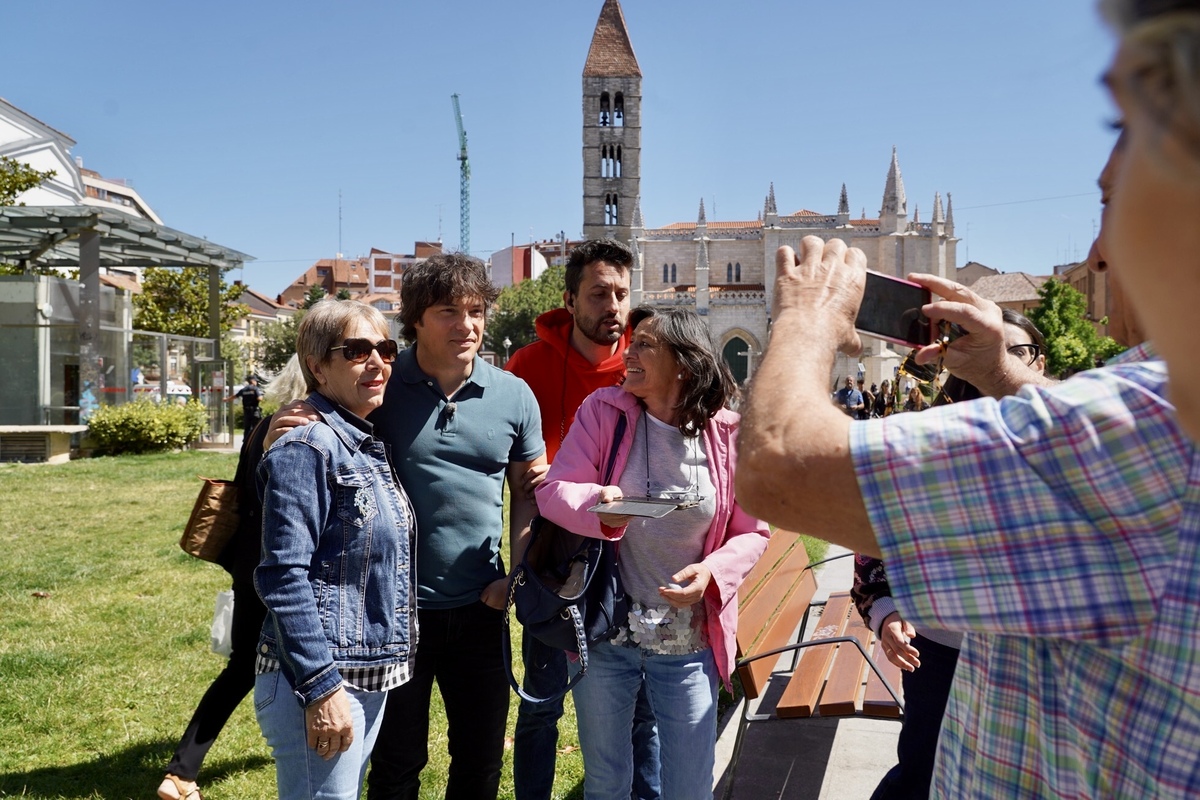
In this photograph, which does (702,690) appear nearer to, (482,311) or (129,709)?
(482,311)

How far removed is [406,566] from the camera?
8.50ft

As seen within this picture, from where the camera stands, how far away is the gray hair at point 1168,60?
0.63 m

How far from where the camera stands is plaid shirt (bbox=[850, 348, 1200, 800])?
2.84 feet

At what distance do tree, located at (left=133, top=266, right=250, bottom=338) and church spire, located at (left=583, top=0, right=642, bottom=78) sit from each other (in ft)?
171

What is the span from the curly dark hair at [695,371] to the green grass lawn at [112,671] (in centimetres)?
187

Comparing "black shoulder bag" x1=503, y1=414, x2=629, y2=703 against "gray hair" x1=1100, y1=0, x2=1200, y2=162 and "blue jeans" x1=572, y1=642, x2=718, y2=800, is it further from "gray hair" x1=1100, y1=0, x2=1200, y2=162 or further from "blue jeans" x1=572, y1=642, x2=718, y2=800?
"gray hair" x1=1100, y1=0, x2=1200, y2=162

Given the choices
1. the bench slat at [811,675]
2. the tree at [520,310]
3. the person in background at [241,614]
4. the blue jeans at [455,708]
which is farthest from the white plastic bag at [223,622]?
the tree at [520,310]

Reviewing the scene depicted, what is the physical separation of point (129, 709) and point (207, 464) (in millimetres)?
11371

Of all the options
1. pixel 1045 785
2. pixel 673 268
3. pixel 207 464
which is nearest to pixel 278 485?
pixel 1045 785

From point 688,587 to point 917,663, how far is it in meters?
0.72

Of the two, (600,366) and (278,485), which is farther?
(600,366)

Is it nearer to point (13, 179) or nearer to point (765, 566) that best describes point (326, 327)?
point (765, 566)

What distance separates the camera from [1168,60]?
65 centimetres

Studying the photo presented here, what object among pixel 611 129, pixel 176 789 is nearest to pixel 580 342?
pixel 176 789
